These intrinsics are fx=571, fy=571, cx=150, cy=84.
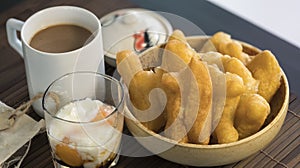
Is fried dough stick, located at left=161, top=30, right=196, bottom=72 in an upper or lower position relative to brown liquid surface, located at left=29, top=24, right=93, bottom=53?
upper

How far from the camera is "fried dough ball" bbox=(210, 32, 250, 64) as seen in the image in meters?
0.70

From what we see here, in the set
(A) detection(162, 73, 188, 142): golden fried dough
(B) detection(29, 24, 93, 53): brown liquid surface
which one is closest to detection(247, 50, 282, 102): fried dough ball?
(A) detection(162, 73, 188, 142): golden fried dough

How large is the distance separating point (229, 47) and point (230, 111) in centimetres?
10

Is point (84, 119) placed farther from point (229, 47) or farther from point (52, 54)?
point (229, 47)

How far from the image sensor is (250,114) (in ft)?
2.03

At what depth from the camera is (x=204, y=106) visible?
622 mm

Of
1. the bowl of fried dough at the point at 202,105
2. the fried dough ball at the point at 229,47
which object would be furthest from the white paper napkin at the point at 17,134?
the fried dough ball at the point at 229,47

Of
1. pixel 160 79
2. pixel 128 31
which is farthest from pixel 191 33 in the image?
pixel 160 79

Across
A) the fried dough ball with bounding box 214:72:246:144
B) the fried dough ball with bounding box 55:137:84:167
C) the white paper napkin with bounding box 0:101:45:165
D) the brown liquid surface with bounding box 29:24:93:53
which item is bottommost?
the white paper napkin with bounding box 0:101:45:165

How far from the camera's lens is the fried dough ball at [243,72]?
2.12 ft

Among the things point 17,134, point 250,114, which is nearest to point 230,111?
point 250,114

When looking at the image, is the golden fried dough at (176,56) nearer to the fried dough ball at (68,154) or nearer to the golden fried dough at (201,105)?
the golden fried dough at (201,105)

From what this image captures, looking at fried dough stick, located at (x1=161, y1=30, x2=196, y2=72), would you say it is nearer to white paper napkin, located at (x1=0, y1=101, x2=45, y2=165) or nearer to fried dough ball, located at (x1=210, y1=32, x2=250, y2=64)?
fried dough ball, located at (x1=210, y1=32, x2=250, y2=64)

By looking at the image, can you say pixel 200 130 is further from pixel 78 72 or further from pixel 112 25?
pixel 112 25
